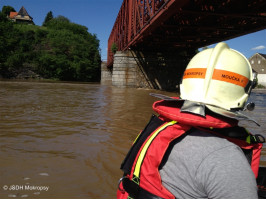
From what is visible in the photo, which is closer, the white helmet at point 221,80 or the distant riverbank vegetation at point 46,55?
the white helmet at point 221,80

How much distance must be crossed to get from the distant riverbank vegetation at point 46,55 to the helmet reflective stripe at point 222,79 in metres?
38.6

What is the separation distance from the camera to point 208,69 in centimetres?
121

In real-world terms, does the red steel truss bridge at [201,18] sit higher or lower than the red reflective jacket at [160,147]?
higher

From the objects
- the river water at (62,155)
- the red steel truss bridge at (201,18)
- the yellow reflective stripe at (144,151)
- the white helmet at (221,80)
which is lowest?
the river water at (62,155)

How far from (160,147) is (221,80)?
482 mm

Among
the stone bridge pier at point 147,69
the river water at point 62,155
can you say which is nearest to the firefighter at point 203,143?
the river water at point 62,155

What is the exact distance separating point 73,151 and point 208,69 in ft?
7.69

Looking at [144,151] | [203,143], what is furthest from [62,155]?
[203,143]

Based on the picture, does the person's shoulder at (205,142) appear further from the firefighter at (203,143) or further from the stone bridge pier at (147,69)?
the stone bridge pier at (147,69)

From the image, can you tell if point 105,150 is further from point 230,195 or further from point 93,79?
point 93,79

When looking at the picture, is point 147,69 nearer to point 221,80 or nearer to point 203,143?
point 221,80

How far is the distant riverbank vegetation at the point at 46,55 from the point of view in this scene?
36781 mm

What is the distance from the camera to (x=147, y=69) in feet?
59.5

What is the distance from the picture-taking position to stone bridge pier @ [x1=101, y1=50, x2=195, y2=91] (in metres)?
17.8
